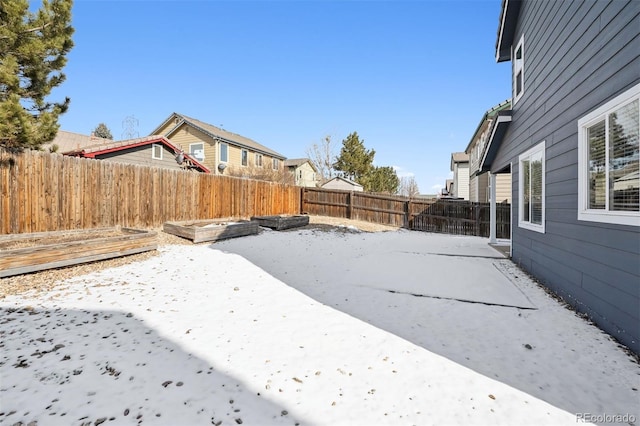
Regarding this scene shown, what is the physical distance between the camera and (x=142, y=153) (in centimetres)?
1373

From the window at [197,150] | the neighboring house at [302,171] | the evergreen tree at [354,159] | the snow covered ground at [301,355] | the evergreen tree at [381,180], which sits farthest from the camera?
the evergreen tree at [381,180]

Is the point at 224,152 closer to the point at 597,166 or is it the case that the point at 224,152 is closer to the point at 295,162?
the point at 295,162

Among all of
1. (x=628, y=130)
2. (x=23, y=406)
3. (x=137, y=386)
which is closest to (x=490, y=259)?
(x=628, y=130)

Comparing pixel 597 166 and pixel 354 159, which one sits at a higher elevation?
pixel 354 159

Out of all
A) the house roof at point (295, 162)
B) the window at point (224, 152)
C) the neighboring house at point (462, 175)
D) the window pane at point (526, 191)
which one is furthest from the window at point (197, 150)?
the neighboring house at point (462, 175)

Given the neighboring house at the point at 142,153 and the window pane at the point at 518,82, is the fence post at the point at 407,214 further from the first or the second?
the neighboring house at the point at 142,153

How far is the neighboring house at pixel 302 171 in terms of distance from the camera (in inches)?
1259

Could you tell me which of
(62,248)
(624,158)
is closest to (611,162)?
(624,158)

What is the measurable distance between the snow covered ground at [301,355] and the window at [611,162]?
1.31m

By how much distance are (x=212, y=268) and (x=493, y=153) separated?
8487 millimetres

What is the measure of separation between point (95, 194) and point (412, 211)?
39.5ft

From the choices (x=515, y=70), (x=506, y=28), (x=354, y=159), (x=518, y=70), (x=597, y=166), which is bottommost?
(x=597, y=166)

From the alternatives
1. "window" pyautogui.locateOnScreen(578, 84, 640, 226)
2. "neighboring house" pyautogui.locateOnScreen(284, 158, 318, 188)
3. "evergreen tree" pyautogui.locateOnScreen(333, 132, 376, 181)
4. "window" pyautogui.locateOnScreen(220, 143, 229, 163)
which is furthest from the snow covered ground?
"evergreen tree" pyautogui.locateOnScreen(333, 132, 376, 181)

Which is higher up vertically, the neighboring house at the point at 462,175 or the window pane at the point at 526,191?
the neighboring house at the point at 462,175
